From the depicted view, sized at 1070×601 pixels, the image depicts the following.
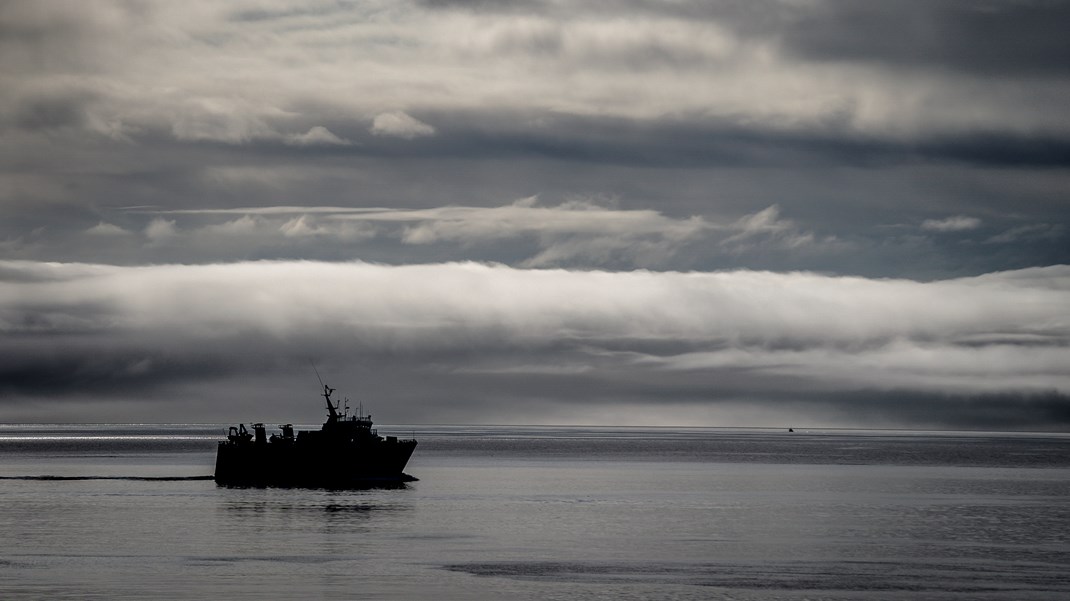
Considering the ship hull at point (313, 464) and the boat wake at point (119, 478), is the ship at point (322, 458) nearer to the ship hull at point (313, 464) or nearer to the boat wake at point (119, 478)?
the ship hull at point (313, 464)

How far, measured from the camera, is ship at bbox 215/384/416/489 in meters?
143

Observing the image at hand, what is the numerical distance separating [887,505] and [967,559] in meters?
47.2

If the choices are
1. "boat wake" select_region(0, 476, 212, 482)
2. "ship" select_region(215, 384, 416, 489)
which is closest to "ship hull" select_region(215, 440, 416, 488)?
"ship" select_region(215, 384, 416, 489)

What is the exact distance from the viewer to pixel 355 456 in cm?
14338

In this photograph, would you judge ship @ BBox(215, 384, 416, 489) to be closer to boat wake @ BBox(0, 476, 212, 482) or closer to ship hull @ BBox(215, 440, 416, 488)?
ship hull @ BBox(215, 440, 416, 488)

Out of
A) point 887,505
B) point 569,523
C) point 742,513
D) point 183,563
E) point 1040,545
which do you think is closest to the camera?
point 183,563

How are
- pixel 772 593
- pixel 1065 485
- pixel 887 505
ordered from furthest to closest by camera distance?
pixel 1065 485 < pixel 887 505 < pixel 772 593

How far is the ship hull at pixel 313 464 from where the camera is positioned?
14338 cm

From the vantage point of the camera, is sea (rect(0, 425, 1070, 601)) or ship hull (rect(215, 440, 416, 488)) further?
ship hull (rect(215, 440, 416, 488))

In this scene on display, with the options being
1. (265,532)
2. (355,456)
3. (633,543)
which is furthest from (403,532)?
(355,456)

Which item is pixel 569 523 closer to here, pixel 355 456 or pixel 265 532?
pixel 265 532

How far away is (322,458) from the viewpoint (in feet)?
472

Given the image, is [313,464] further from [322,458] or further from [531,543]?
[531,543]

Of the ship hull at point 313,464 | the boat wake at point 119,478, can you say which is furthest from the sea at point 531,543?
the boat wake at point 119,478
